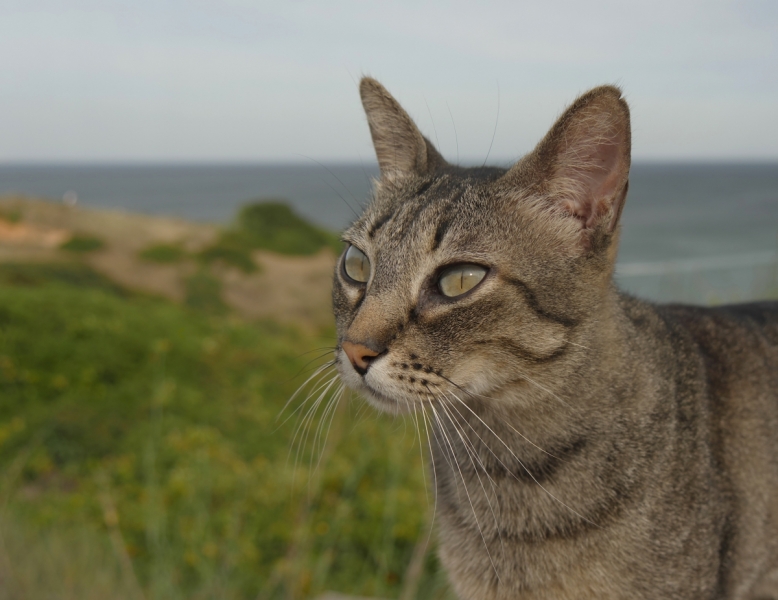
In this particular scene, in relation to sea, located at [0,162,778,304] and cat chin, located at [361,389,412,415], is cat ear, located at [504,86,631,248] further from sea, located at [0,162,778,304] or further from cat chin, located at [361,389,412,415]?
cat chin, located at [361,389,412,415]

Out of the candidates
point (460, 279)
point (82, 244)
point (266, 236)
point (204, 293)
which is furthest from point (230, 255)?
point (460, 279)

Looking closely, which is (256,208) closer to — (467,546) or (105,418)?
(105,418)

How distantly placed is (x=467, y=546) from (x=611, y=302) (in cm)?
102

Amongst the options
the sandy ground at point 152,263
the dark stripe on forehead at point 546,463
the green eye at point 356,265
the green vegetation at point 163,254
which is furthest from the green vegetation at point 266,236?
the dark stripe on forehead at point 546,463

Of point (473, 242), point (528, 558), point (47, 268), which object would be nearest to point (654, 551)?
point (528, 558)

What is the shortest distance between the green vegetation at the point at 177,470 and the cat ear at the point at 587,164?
3.55 feet

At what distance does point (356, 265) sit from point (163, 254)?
11.1m

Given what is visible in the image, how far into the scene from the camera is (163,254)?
12.7 metres

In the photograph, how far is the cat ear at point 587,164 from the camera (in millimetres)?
1952

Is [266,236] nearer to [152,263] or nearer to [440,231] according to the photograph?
[152,263]

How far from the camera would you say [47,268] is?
1053cm

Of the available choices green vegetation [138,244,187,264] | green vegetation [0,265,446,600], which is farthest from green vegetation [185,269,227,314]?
green vegetation [0,265,446,600]

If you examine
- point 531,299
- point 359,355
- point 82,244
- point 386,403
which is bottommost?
point 82,244

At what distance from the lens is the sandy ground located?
11984 millimetres
